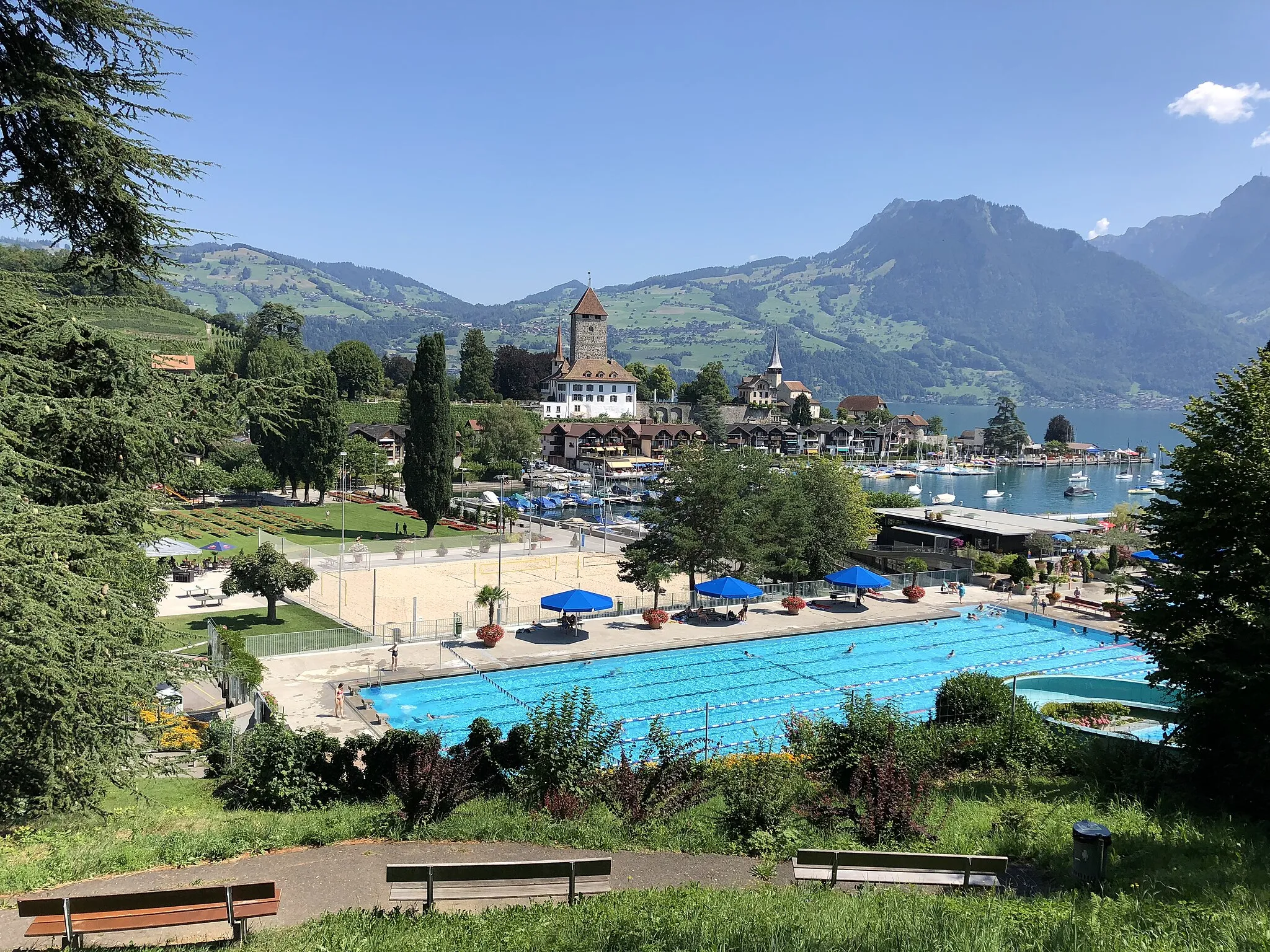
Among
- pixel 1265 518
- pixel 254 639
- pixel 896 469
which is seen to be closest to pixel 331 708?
pixel 254 639

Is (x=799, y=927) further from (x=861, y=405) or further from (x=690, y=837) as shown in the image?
(x=861, y=405)

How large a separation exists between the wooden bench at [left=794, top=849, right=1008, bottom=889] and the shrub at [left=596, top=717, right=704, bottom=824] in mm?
2727

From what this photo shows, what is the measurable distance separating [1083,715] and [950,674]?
207 inches

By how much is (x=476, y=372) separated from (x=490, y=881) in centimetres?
11317

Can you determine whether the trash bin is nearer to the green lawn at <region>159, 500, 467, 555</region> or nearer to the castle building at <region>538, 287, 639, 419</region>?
the green lawn at <region>159, 500, 467, 555</region>

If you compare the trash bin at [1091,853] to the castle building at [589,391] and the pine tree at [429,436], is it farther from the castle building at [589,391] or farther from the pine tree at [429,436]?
the castle building at [589,391]

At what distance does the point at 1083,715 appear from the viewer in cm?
1955

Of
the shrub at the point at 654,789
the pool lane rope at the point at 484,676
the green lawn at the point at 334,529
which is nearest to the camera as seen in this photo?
the shrub at the point at 654,789

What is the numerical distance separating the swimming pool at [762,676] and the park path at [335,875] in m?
8.91

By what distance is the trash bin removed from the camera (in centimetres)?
741

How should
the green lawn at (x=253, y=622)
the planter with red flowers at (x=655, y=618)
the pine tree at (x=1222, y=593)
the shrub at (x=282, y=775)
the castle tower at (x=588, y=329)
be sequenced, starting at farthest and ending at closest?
the castle tower at (x=588, y=329) < the planter with red flowers at (x=655, y=618) < the green lawn at (x=253, y=622) < the shrub at (x=282, y=775) < the pine tree at (x=1222, y=593)

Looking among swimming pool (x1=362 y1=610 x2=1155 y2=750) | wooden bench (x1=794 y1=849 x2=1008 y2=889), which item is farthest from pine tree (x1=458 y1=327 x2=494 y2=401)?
wooden bench (x1=794 y1=849 x2=1008 y2=889)

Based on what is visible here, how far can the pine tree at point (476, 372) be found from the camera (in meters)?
117

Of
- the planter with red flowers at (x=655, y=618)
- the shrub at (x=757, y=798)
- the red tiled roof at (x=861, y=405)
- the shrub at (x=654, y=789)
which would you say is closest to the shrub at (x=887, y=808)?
the shrub at (x=757, y=798)
